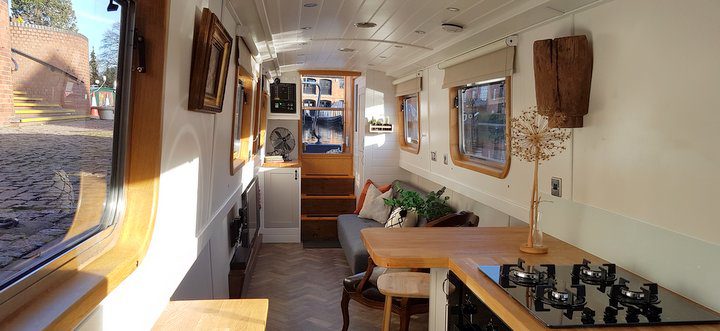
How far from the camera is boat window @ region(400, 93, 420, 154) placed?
6.23 metres

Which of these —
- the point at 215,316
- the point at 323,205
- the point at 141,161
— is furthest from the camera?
the point at 323,205

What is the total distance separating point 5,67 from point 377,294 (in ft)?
10.1

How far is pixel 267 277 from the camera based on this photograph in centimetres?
534

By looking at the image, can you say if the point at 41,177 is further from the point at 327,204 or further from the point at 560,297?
the point at 327,204

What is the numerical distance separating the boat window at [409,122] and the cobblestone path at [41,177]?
4887mm

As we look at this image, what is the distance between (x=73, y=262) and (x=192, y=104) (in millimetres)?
1003

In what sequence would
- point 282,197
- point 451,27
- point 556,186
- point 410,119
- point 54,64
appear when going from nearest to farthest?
point 54,64 → point 556,186 → point 451,27 → point 410,119 → point 282,197

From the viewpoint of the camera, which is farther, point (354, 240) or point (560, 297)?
point (354, 240)

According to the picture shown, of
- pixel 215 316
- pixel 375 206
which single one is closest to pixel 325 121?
pixel 375 206

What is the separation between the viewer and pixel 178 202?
206 centimetres

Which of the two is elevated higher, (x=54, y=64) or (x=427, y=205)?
(x=54, y=64)

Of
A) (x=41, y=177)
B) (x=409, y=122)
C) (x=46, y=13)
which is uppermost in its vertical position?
(x=409, y=122)

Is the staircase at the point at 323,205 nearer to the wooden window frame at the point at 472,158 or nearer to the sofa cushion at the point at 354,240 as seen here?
the sofa cushion at the point at 354,240

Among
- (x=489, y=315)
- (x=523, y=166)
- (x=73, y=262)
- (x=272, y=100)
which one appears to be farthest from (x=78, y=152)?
(x=272, y=100)
